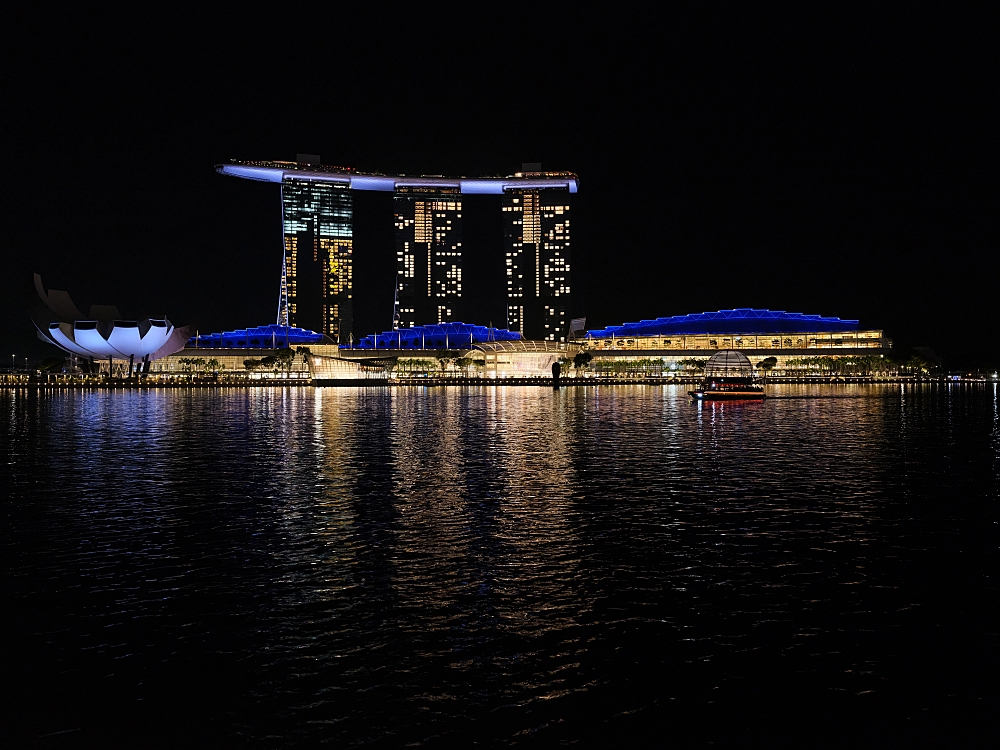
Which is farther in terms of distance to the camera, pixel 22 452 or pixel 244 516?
pixel 22 452

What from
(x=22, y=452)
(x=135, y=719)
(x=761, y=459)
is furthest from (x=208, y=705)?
(x=22, y=452)

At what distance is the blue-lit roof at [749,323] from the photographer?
7126 inches

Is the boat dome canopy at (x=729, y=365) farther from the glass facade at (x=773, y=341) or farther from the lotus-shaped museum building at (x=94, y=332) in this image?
the lotus-shaped museum building at (x=94, y=332)

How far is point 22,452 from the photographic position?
1331 inches

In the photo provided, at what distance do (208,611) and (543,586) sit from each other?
518cm

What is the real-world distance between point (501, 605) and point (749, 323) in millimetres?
178673

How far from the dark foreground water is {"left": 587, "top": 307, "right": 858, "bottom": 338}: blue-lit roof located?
518 feet

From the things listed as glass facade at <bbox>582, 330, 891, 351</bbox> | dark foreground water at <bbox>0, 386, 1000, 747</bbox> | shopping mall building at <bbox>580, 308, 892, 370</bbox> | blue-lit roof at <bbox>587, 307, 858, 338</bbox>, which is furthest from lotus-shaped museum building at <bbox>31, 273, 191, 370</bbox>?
dark foreground water at <bbox>0, 386, 1000, 747</bbox>

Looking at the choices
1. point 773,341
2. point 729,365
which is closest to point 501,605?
point 729,365

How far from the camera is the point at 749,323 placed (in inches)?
7160

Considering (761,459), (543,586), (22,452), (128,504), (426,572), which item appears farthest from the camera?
(22,452)

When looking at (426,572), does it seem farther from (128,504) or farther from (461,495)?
(128,504)

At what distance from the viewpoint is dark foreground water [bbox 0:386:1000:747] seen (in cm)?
876

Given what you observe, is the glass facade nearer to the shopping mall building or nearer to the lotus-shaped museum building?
the shopping mall building
